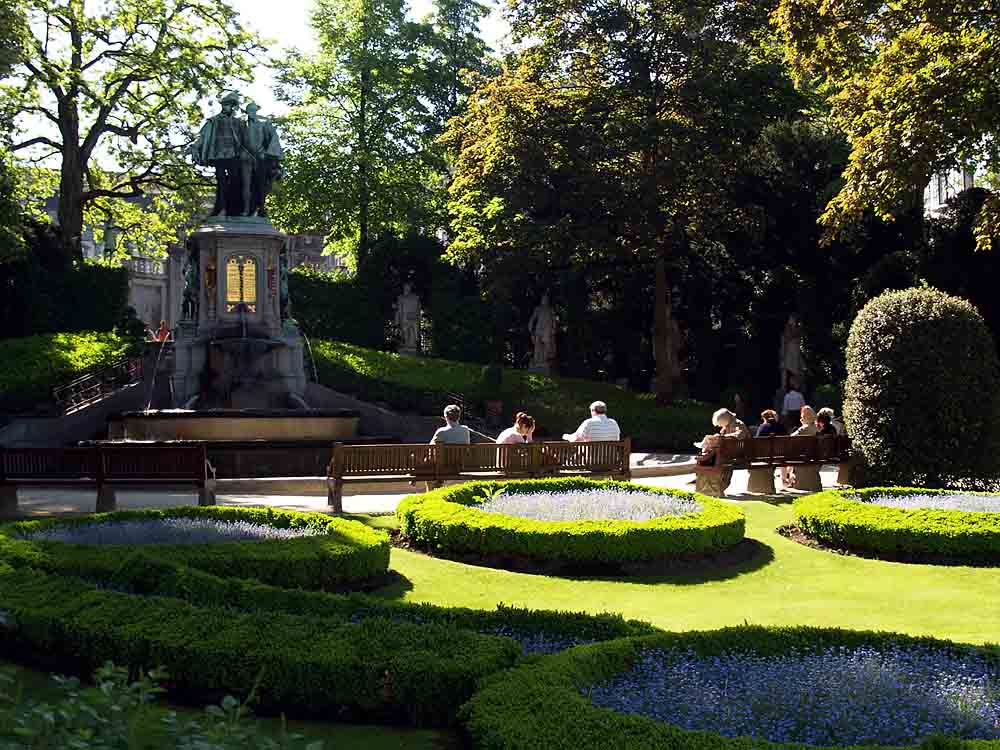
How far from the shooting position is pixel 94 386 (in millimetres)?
26438

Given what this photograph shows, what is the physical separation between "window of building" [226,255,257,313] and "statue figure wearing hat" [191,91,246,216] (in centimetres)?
140

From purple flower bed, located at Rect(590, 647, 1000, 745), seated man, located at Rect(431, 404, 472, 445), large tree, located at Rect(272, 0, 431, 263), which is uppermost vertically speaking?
large tree, located at Rect(272, 0, 431, 263)

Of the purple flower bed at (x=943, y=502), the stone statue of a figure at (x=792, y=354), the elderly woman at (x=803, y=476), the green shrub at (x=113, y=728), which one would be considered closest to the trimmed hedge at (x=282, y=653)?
the green shrub at (x=113, y=728)

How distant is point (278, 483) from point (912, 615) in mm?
10191

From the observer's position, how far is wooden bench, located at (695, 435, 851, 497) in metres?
17.0

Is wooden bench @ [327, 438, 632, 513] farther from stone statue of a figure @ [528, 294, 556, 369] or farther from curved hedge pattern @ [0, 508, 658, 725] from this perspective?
stone statue of a figure @ [528, 294, 556, 369]

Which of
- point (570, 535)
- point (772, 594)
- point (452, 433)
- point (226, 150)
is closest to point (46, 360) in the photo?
point (226, 150)

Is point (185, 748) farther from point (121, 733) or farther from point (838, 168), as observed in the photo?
point (838, 168)

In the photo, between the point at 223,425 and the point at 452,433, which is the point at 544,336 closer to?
the point at 223,425

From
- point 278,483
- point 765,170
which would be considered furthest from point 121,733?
point 765,170

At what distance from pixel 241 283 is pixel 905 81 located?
47.4ft

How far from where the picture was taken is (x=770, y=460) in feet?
58.0

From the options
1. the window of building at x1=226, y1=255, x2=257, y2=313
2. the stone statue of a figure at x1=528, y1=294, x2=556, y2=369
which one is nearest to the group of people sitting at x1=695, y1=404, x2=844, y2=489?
the window of building at x1=226, y1=255, x2=257, y2=313

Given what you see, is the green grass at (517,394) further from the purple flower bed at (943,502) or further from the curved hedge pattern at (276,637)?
the curved hedge pattern at (276,637)
